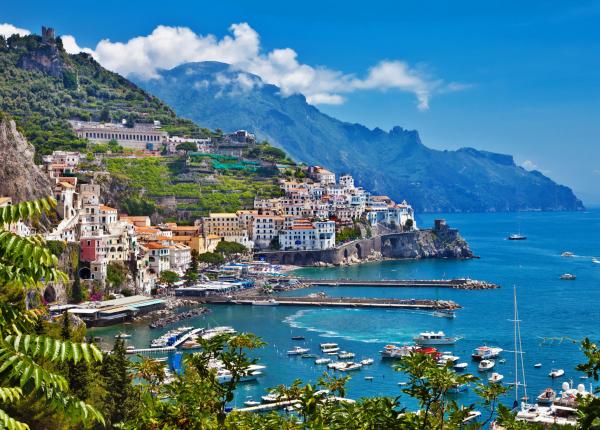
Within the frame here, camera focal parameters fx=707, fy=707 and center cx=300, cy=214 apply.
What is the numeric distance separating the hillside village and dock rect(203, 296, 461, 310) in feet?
21.4

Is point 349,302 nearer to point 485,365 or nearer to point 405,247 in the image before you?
point 485,365

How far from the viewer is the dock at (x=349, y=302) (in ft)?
157

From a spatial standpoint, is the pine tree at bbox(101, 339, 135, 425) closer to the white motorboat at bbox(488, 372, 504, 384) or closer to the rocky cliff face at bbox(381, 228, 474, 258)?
the white motorboat at bbox(488, 372, 504, 384)

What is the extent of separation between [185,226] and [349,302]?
85.0 feet

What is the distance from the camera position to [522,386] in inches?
1132

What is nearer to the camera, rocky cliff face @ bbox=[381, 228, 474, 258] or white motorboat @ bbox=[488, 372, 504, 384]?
white motorboat @ bbox=[488, 372, 504, 384]

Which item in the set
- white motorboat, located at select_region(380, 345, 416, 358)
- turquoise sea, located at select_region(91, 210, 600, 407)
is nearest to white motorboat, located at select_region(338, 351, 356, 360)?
turquoise sea, located at select_region(91, 210, 600, 407)

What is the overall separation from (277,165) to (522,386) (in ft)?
210

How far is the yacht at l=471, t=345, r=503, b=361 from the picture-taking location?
107 feet

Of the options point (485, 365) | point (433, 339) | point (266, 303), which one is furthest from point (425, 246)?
point (485, 365)

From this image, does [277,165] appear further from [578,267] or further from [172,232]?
[578,267]

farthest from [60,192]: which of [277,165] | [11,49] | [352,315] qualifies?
[11,49]

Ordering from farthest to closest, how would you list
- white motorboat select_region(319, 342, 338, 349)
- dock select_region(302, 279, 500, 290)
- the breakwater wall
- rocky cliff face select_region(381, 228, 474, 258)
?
1. rocky cliff face select_region(381, 228, 474, 258)
2. the breakwater wall
3. dock select_region(302, 279, 500, 290)
4. white motorboat select_region(319, 342, 338, 349)

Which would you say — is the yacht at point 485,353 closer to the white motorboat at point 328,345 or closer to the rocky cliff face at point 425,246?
the white motorboat at point 328,345
